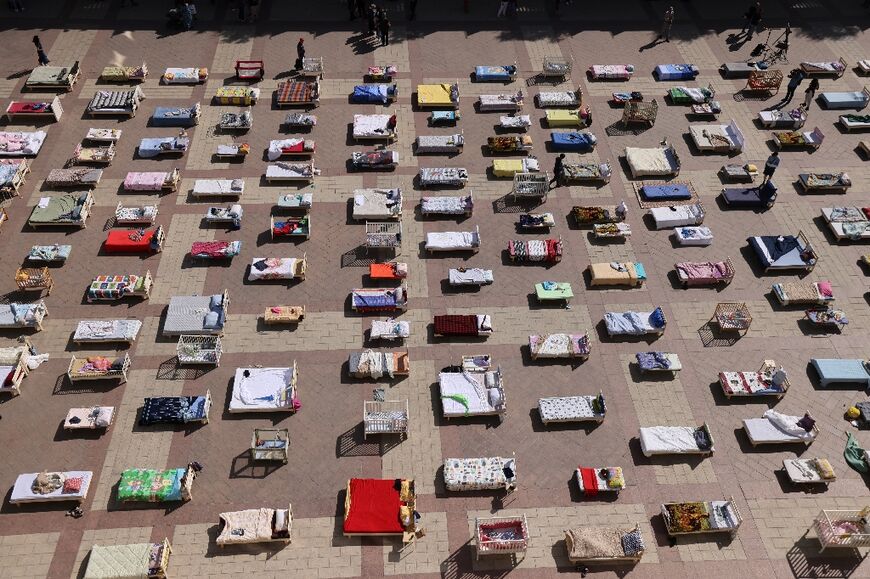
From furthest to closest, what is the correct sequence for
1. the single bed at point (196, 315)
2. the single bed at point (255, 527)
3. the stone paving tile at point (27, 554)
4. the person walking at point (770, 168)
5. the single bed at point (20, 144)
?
1. the single bed at point (20, 144)
2. the person walking at point (770, 168)
3. the single bed at point (196, 315)
4. the single bed at point (255, 527)
5. the stone paving tile at point (27, 554)

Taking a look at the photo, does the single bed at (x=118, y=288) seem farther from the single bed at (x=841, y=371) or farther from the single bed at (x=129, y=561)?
the single bed at (x=841, y=371)

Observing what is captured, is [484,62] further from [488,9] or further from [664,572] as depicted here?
[664,572]

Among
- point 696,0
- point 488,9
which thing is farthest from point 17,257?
point 696,0

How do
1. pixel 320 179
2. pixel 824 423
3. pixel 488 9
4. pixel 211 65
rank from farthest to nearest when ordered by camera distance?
pixel 488 9, pixel 211 65, pixel 320 179, pixel 824 423

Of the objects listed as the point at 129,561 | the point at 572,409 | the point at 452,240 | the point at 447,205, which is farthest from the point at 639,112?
the point at 129,561

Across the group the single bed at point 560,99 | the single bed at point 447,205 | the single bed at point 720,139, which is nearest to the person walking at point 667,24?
the single bed at point 560,99

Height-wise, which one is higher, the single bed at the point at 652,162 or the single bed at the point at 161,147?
the single bed at the point at 161,147

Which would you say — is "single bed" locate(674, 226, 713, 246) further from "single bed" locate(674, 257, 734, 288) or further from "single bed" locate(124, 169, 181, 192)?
"single bed" locate(124, 169, 181, 192)

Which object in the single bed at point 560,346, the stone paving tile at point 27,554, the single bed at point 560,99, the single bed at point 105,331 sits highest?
the single bed at point 560,99
